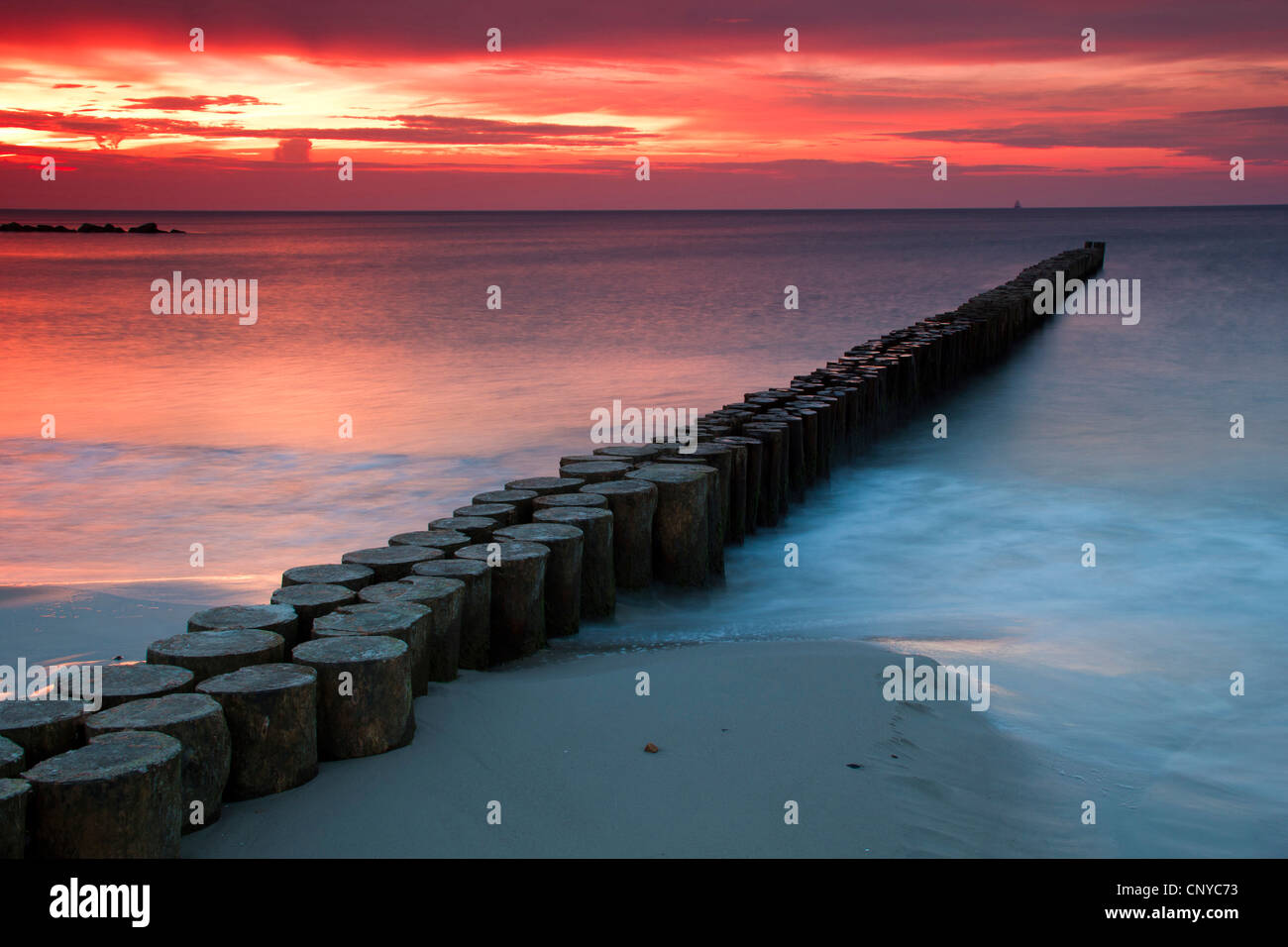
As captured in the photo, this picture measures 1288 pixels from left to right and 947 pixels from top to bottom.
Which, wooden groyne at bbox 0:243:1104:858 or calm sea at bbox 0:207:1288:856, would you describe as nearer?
wooden groyne at bbox 0:243:1104:858

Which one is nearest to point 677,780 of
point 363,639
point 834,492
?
point 363,639

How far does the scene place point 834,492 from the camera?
9242mm

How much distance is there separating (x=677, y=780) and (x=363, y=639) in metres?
1.10

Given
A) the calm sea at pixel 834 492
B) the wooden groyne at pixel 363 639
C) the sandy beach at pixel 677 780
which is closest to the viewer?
the wooden groyne at pixel 363 639

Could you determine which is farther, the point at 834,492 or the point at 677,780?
the point at 834,492

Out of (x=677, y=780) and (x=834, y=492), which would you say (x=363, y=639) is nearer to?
(x=677, y=780)

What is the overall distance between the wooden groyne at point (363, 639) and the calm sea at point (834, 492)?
1.28 feet

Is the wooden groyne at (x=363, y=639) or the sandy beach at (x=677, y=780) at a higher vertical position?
the wooden groyne at (x=363, y=639)

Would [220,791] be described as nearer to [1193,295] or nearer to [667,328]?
[667,328]

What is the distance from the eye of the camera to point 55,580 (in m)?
6.96

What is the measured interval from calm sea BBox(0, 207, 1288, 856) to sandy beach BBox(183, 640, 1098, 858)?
29 centimetres

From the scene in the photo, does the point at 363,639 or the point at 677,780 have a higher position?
the point at 363,639

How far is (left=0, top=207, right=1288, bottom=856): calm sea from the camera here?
502 cm

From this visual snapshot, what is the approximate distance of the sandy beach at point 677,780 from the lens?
3.21 m
